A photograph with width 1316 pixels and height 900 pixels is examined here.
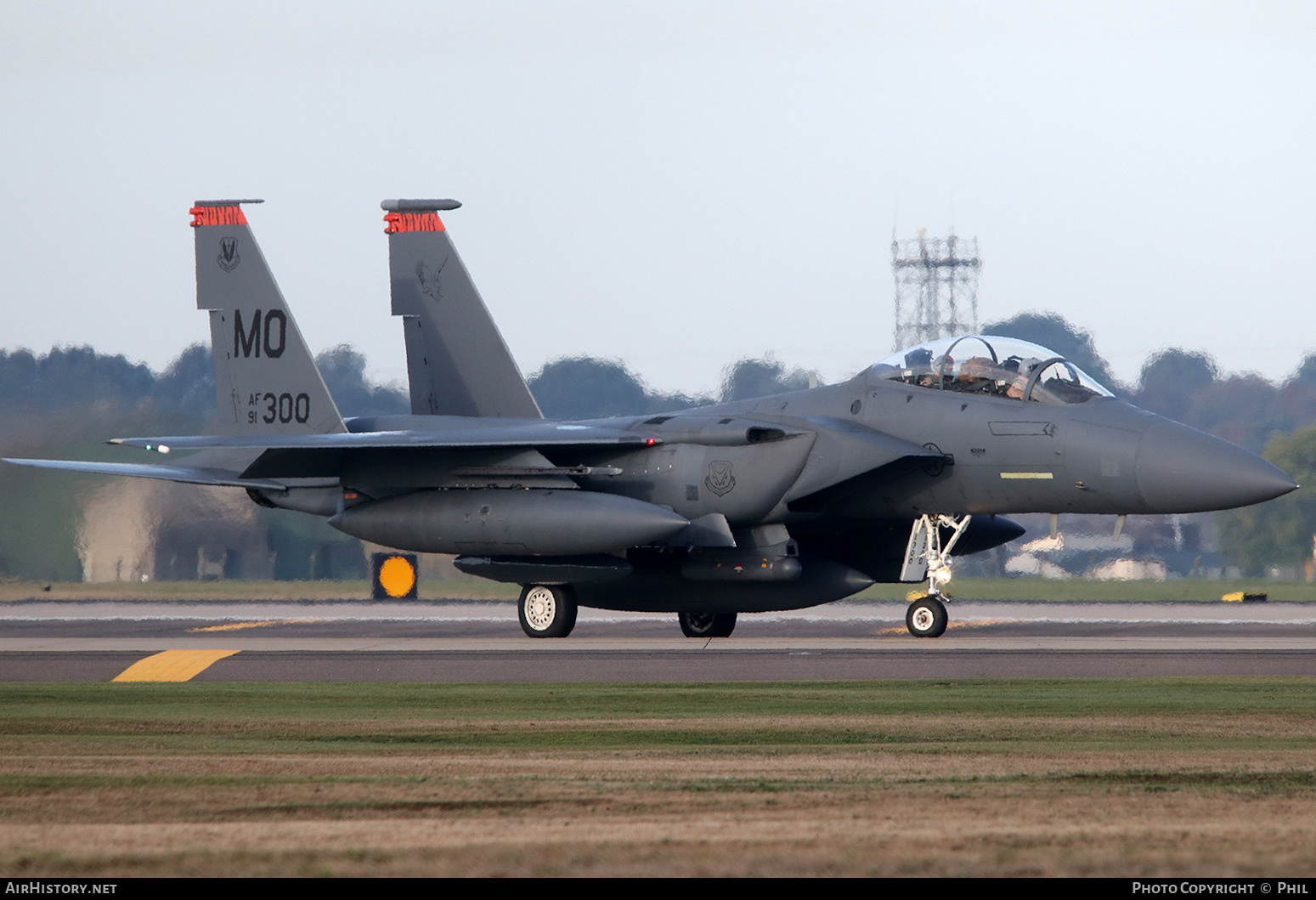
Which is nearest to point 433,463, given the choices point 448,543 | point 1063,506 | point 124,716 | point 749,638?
point 448,543

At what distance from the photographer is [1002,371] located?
15.7m

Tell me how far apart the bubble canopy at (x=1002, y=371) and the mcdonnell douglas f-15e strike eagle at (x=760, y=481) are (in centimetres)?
2

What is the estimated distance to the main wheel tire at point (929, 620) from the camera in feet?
52.5

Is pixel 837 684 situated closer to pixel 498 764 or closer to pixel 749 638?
pixel 498 764

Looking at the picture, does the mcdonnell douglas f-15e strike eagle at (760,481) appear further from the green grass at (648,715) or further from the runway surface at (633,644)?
the green grass at (648,715)

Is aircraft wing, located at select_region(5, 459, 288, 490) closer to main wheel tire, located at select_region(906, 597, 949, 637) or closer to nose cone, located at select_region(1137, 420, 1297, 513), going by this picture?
main wheel tire, located at select_region(906, 597, 949, 637)

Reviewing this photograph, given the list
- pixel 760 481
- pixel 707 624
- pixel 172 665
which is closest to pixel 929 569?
pixel 760 481

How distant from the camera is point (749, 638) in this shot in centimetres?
1706

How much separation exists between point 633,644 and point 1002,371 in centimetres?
479

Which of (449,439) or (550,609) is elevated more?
(449,439)

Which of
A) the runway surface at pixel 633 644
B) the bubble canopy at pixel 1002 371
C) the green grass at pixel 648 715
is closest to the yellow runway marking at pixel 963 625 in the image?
the runway surface at pixel 633 644

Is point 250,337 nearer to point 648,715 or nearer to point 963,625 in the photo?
point 963,625

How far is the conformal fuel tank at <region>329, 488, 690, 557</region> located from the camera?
15953 millimetres

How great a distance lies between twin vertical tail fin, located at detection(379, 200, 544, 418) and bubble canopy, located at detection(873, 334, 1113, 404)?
7.11m
